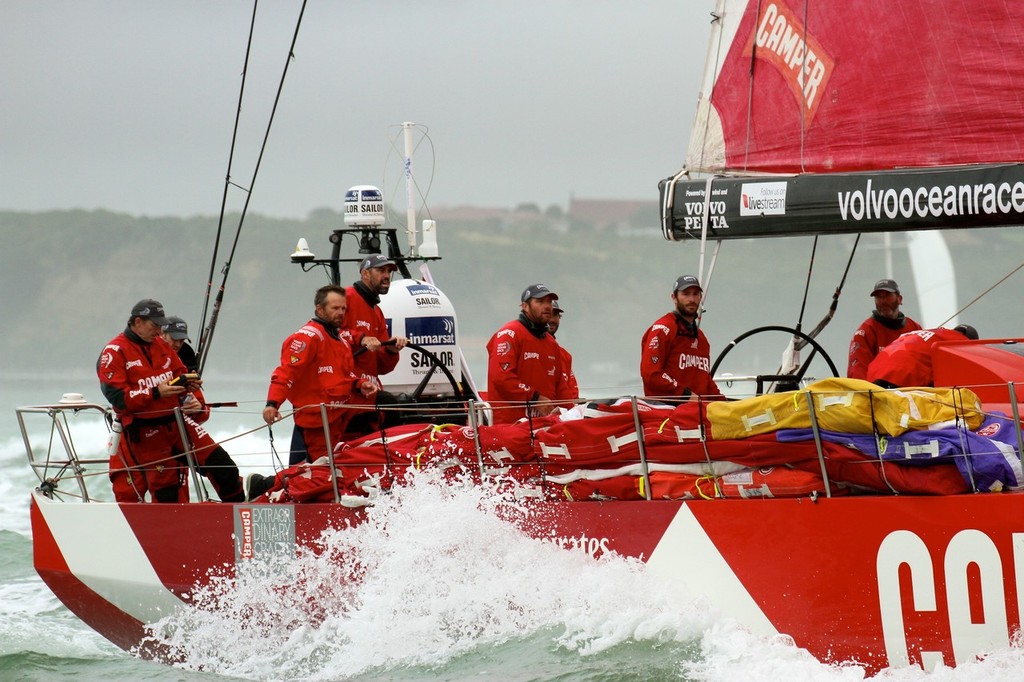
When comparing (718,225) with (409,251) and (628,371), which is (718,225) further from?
(628,371)

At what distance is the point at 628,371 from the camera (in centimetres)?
4953

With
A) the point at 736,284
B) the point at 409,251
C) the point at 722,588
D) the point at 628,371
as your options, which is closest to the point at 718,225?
the point at 722,588

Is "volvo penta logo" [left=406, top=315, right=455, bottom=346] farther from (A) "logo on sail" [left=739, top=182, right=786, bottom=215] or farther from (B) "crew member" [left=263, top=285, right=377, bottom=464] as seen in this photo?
(A) "logo on sail" [left=739, top=182, right=786, bottom=215]

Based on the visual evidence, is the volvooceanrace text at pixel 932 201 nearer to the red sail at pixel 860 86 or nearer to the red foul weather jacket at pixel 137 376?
the red sail at pixel 860 86

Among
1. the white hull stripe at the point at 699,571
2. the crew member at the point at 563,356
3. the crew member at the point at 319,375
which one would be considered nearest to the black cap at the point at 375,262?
the crew member at the point at 319,375

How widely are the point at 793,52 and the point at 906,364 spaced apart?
5.79ft

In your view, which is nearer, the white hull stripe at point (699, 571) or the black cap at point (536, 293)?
the white hull stripe at point (699, 571)

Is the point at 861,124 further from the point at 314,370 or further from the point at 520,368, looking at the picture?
the point at 314,370

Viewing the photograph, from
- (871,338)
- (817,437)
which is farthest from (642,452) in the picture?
(871,338)

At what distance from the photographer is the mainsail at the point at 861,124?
5.90 m

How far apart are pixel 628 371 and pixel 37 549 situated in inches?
1685

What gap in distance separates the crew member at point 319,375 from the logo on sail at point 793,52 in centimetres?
246

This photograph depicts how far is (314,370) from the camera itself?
6.86 meters

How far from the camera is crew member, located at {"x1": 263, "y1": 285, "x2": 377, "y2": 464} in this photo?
6746mm
